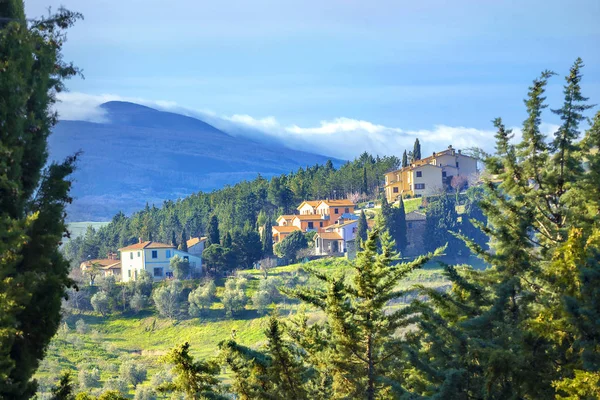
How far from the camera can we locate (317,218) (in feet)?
320

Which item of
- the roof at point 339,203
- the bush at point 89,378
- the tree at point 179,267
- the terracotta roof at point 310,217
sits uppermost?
the roof at point 339,203

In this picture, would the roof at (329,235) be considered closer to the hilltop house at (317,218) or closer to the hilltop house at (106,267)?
the hilltop house at (317,218)

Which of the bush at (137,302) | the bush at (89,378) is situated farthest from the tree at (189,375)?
the bush at (137,302)

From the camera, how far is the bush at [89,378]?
50719 mm

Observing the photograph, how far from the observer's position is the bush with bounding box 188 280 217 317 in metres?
71.2

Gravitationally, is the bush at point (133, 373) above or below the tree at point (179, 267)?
below

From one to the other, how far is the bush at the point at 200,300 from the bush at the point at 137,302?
4704 mm

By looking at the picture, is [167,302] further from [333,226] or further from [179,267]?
[333,226]

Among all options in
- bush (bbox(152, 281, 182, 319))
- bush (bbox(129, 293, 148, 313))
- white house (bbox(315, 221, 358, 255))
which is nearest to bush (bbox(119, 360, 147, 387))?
bush (bbox(152, 281, 182, 319))

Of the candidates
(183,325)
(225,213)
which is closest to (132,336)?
(183,325)

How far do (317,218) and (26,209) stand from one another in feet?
282

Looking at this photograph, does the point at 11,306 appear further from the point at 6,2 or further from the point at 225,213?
the point at 225,213

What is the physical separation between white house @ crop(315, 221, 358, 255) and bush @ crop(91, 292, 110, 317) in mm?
22803

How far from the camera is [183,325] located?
70.3 metres
